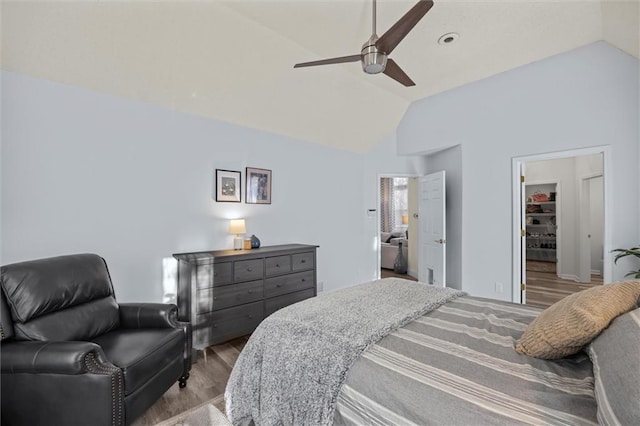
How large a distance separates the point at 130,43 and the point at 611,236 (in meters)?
4.92

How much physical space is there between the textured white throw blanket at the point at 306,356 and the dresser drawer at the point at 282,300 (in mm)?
1487

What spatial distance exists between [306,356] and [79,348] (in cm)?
119

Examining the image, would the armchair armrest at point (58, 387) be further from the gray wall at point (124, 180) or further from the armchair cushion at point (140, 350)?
the gray wall at point (124, 180)

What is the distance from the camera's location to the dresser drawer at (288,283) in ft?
10.3

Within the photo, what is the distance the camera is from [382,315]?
Answer: 1561 mm

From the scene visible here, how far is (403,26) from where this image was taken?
65.4 inches

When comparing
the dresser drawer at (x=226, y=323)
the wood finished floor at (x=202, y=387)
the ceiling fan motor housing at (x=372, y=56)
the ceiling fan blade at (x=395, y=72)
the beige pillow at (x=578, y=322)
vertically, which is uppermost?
the ceiling fan blade at (x=395, y=72)

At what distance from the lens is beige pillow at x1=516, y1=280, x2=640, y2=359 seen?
1.04 metres

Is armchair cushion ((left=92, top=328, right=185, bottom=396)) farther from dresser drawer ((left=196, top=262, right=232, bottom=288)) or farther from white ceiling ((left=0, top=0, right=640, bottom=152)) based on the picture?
white ceiling ((left=0, top=0, right=640, bottom=152))

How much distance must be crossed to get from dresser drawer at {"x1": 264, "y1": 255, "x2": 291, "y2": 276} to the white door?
232cm

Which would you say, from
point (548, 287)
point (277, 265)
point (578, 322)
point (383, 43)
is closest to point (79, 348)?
point (277, 265)

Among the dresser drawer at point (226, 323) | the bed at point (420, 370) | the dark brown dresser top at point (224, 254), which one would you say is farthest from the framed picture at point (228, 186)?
the bed at point (420, 370)

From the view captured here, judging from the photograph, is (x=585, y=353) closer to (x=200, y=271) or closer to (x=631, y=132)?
(x=200, y=271)

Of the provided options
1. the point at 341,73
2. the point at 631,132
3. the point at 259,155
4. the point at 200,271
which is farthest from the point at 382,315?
the point at 631,132
